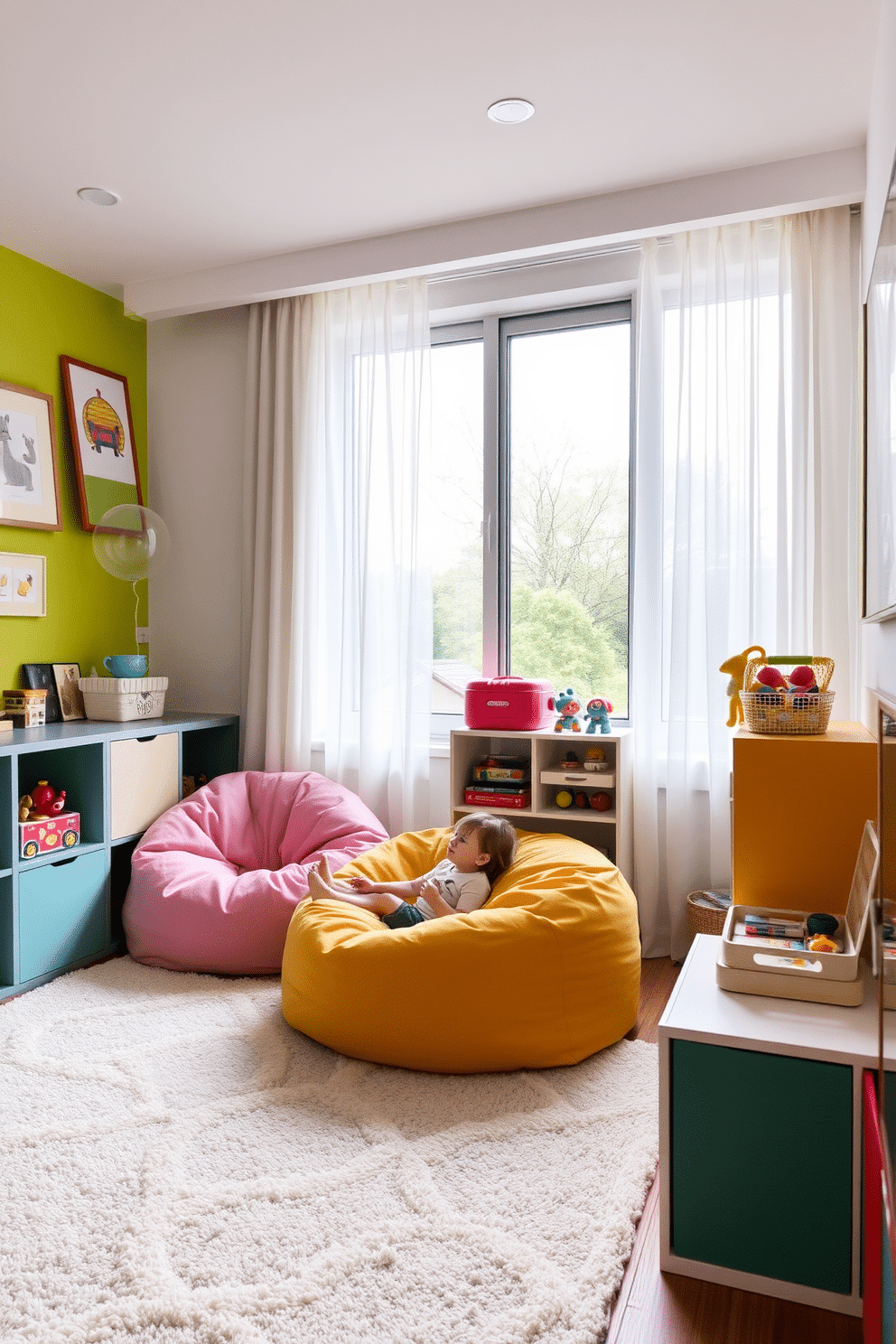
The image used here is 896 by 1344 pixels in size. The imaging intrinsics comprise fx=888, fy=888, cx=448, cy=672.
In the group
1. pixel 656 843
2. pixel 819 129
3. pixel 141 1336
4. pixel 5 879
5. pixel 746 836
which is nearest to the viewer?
pixel 141 1336

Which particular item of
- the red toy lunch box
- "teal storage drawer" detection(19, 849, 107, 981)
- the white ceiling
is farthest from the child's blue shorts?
the white ceiling

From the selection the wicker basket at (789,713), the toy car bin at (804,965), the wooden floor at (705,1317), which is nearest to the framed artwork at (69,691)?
the wicker basket at (789,713)

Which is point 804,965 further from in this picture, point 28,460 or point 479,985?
point 28,460

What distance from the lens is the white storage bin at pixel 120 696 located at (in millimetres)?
3449

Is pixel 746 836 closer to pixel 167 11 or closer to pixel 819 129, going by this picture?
pixel 819 129

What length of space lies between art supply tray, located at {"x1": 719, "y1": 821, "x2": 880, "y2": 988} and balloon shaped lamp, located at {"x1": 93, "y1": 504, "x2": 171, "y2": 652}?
2.87 meters

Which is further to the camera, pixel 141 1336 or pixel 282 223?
pixel 282 223

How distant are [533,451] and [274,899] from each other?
199 centimetres

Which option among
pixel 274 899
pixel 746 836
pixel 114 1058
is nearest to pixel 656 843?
pixel 746 836

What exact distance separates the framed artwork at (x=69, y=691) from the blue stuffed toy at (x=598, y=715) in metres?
2.02

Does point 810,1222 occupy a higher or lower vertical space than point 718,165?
lower

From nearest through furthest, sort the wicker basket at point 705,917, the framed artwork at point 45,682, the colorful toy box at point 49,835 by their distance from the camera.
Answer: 1. the wicker basket at point 705,917
2. the colorful toy box at point 49,835
3. the framed artwork at point 45,682

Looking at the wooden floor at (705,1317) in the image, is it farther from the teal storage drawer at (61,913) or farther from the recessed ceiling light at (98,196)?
the recessed ceiling light at (98,196)

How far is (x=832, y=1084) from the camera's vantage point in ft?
4.67
